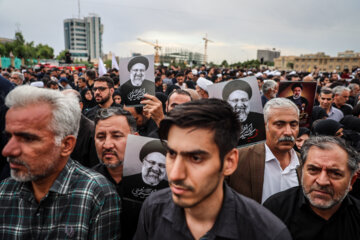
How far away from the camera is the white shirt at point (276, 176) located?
2.41 meters

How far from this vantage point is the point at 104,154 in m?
2.22

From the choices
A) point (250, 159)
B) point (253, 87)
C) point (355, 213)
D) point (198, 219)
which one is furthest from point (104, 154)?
point (355, 213)

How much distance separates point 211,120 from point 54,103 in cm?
103

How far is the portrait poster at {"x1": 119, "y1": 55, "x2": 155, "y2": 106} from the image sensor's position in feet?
11.7

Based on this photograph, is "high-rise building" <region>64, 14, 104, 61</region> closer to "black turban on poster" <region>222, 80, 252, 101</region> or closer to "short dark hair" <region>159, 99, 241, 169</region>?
"black turban on poster" <region>222, 80, 252, 101</region>

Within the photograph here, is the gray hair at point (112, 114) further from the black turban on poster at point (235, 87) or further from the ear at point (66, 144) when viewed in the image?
the black turban on poster at point (235, 87)

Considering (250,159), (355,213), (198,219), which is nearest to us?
(198,219)

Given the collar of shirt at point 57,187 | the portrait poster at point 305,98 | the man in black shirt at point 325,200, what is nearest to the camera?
the collar of shirt at point 57,187

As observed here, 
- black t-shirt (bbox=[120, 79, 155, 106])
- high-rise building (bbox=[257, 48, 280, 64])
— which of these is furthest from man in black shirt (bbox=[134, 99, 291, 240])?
high-rise building (bbox=[257, 48, 280, 64])

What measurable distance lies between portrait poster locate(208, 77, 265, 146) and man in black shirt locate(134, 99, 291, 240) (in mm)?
1078

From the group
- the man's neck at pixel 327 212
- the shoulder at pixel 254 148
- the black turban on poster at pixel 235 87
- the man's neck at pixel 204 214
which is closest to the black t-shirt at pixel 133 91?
the black turban on poster at pixel 235 87

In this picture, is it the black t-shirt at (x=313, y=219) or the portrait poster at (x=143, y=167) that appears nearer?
the black t-shirt at (x=313, y=219)

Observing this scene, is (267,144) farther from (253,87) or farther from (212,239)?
(212,239)

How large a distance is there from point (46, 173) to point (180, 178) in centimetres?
93
